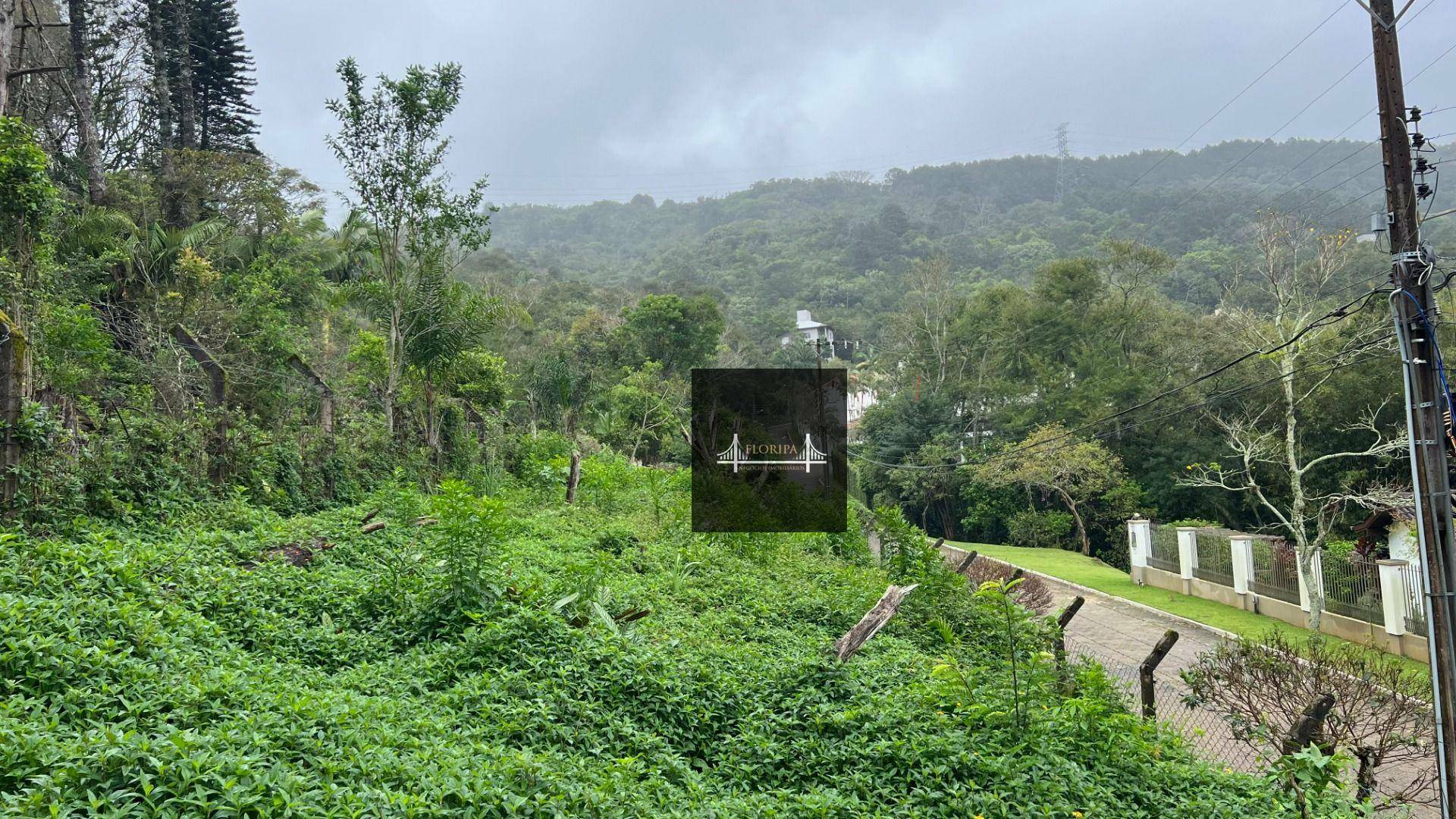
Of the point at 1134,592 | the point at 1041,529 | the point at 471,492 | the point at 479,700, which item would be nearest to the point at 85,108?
the point at 471,492

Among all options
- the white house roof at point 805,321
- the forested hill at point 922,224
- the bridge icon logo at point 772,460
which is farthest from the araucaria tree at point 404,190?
the white house roof at point 805,321

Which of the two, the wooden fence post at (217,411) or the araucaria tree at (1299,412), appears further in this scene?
the araucaria tree at (1299,412)

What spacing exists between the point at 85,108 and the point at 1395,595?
25.9m

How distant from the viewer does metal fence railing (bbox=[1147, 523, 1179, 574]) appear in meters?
20.9

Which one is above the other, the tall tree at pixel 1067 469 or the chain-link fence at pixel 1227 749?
the tall tree at pixel 1067 469

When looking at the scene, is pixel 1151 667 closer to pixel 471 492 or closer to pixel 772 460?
pixel 471 492

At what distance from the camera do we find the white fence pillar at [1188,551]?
2003cm

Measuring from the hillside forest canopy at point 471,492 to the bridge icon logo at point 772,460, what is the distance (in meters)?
3.08

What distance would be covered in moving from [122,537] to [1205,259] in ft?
158

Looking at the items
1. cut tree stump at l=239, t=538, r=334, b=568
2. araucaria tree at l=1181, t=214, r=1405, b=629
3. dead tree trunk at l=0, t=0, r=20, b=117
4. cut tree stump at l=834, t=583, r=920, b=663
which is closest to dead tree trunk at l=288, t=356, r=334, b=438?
cut tree stump at l=239, t=538, r=334, b=568

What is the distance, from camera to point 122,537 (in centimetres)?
674

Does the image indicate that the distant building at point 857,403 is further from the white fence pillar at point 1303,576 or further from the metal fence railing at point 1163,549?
the white fence pillar at point 1303,576

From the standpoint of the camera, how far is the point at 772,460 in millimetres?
26094

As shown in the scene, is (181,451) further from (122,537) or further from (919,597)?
(919,597)
